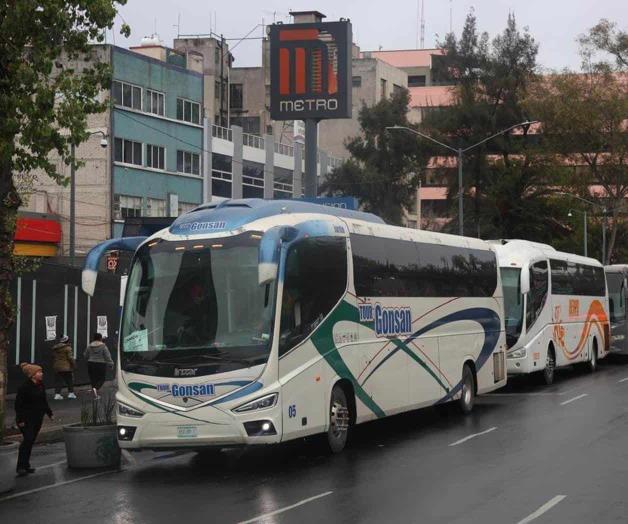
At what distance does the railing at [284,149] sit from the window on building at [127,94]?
63.0 ft

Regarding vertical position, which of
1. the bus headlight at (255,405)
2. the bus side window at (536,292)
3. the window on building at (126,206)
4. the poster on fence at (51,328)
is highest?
the window on building at (126,206)

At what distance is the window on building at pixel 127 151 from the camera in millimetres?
59969

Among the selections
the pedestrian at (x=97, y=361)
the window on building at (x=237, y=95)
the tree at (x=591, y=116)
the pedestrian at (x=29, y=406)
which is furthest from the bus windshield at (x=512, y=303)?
the window on building at (x=237, y=95)

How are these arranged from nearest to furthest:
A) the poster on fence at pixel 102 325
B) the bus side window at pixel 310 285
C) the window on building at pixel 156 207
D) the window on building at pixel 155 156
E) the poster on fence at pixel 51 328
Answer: the bus side window at pixel 310 285 < the poster on fence at pixel 51 328 < the poster on fence at pixel 102 325 < the window on building at pixel 156 207 < the window on building at pixel 155 156

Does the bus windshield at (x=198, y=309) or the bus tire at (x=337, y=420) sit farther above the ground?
the bus windshield at (x=198, y=309)

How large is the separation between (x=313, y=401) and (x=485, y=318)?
361 inches

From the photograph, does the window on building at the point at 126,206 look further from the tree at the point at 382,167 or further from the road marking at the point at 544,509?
the road marking at the point at 544,509

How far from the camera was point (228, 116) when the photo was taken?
7988 cm

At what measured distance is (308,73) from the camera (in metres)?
40.3

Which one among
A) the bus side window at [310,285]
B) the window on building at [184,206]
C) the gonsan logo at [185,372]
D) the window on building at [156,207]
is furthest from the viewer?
the window on building at [184,206]

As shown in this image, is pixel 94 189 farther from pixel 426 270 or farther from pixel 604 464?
pixel 604 464

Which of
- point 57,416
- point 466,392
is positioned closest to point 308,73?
point 466,392

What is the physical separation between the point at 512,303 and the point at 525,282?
3.07 feet

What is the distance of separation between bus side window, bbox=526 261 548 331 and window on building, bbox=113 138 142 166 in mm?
32915
